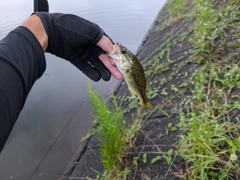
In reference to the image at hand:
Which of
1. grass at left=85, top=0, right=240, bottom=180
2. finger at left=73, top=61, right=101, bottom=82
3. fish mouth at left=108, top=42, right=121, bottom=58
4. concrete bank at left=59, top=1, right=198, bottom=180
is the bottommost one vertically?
concrete bank at left=59, top=1, right=198, bottom=180

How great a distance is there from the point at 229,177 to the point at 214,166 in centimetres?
15

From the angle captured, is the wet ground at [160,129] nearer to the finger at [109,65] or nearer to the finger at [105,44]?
the finger at [109,65]

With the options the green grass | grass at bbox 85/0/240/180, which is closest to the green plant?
grass at bbox 85/0/240/180

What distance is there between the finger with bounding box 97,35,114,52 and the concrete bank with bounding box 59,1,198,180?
1172mm

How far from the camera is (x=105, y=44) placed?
6.92 feet

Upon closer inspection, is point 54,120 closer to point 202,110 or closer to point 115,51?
point 202,110

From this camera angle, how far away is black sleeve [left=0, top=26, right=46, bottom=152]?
139cm

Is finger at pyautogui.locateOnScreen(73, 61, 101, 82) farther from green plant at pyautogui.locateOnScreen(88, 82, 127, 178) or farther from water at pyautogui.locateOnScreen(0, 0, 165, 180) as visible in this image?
water at pyautogui.locateOnScreen(0, 0, 165, 180)

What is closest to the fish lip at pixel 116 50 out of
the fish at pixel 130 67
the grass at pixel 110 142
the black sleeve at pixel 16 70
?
the fish at pixel 130 67

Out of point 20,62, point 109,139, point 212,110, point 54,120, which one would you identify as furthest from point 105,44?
point 54,120

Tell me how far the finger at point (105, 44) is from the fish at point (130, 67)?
36 mm

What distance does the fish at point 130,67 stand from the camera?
86.7 inches

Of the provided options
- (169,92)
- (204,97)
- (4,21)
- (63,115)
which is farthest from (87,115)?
(4,21)

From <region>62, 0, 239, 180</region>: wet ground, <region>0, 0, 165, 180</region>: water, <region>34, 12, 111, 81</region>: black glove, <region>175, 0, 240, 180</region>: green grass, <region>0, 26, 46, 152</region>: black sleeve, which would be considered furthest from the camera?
<region>0, 0, 165, 180</region>: water
